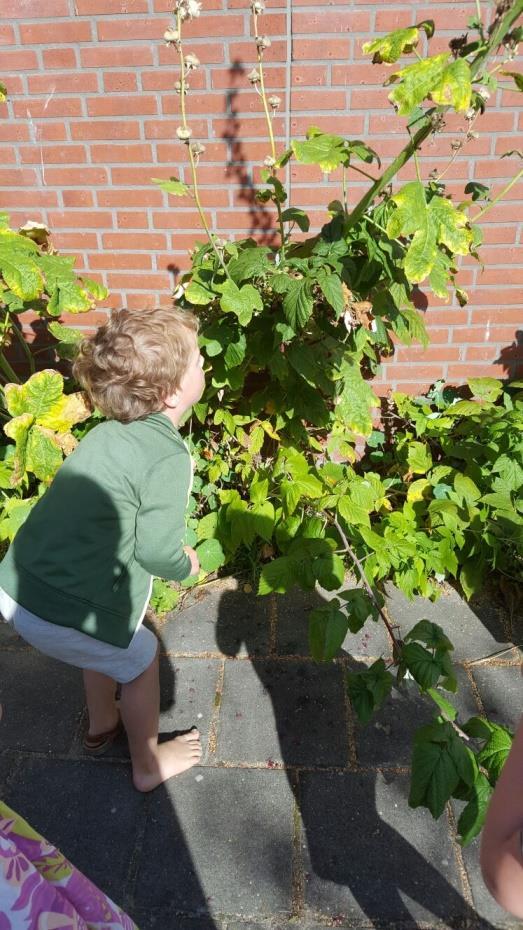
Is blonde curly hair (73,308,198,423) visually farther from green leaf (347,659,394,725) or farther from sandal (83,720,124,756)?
sandal (83,720,124,756)

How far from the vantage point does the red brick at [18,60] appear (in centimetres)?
281

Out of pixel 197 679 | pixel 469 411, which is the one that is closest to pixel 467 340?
pixel 469 411

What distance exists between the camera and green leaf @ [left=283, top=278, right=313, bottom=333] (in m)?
2.04

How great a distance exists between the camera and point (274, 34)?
2.63 meters

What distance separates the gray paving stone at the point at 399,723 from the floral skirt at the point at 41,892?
1164mm

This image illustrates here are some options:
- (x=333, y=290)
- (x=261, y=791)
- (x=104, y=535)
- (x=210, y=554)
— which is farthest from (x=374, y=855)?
(x=333, y=290)

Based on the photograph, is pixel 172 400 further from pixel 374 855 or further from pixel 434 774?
pixel 374 855

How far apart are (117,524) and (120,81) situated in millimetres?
2124

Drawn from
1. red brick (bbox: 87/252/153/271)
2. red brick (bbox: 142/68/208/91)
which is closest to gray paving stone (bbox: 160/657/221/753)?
red brick (bbox: 87/252/153/271)

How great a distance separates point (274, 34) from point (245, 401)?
1513 mm

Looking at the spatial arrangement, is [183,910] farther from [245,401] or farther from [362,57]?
[362,57]

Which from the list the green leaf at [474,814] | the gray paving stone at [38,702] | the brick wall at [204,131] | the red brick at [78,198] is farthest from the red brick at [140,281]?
the green leaf at [474,814]

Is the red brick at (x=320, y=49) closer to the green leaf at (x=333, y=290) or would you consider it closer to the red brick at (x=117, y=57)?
the red brick at (x=117, y=57)

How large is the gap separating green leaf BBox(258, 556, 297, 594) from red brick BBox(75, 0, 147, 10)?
2.34 metres
